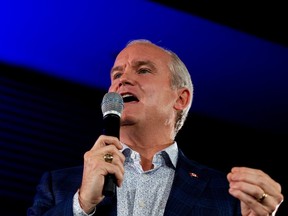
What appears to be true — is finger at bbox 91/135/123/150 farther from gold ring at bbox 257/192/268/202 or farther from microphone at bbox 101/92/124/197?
gold ring at bbox 257/192/268/202

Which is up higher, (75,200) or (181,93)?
(181,93)

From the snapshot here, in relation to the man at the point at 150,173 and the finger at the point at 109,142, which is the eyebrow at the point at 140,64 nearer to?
the man at the point at 150,173

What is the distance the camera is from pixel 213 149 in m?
3.48

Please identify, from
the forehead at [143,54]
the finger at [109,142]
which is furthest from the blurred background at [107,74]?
the finger at [109,142]

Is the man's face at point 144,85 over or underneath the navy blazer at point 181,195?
over

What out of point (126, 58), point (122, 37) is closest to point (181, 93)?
point (126, 58)

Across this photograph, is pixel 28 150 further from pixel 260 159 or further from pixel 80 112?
pixel 260 159

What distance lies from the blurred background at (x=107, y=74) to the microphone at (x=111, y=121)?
123 centimetres

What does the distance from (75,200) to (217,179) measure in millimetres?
537

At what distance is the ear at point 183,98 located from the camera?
90.7 inches

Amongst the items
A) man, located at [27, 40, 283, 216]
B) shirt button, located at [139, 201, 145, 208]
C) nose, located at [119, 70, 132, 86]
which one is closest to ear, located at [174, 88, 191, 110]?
man, located at [27, 40, 283, 216]

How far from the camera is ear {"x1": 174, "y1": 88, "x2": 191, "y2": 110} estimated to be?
2.30 m

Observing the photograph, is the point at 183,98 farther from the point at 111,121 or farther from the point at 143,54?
the point at 111,121

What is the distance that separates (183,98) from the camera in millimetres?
2320
